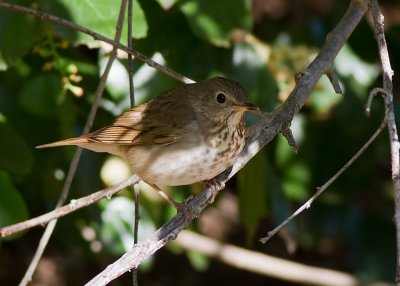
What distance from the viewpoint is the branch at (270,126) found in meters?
2.98

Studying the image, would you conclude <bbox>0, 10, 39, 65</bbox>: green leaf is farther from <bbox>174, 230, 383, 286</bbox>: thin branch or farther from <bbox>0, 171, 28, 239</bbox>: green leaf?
<bbox>174, 230, 383, 286</bbox>: thin branch

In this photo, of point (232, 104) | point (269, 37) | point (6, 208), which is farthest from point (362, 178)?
point (6, 208)

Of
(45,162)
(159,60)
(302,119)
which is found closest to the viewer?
(159,60)

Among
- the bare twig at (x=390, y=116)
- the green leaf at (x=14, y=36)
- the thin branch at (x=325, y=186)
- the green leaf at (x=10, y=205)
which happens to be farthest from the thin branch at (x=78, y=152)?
the bare twig at (x=390, y=116)

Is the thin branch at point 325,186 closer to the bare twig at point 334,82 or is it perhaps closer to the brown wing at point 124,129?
the bare twig at point 334,82

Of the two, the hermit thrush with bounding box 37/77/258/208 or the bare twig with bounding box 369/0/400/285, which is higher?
the hermit thrush with bounding box 37/77/258/208

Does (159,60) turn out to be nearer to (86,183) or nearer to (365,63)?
(86,183)

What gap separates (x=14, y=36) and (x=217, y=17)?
3.07ft

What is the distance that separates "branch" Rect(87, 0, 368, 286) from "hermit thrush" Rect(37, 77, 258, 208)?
0.39ft

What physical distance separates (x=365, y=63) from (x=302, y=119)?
20.0 inches

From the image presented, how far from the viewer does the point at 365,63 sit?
501 centimetres

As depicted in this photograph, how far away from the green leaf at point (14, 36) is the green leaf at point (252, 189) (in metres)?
1.18

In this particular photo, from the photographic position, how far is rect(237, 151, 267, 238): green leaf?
4133 millimetres

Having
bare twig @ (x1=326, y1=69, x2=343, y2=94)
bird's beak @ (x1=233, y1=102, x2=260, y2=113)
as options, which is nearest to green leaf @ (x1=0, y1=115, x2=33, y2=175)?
bird's beak @ (x1=233, y1=102, x2=260, y2=113)
